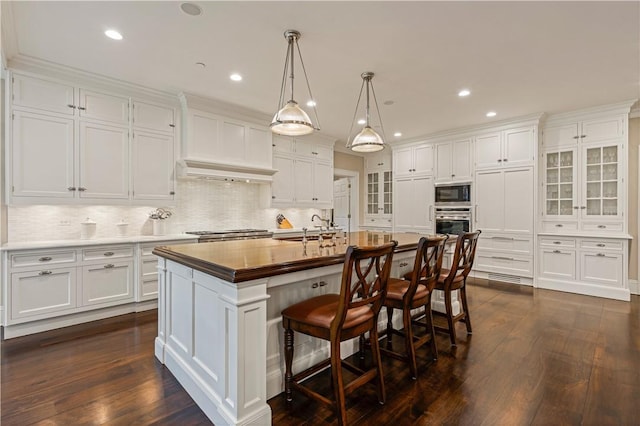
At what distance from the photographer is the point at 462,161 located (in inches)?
223

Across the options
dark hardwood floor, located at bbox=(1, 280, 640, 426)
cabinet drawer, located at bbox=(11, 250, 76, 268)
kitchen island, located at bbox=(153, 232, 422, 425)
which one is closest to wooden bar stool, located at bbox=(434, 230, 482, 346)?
dark hardwood floor, located at bbox=(1, 280, 640, 426)

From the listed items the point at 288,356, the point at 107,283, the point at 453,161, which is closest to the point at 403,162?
the point at 453,161

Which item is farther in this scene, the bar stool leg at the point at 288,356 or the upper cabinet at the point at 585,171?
the upper cabinet at the point at 585,171

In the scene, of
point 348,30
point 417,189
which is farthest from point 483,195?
point 348,30

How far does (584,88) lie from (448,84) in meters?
1.73

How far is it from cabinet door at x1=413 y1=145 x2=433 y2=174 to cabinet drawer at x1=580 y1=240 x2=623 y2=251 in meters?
2.66

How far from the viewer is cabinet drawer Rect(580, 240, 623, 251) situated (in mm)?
4285

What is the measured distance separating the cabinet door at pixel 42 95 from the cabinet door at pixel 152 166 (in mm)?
695

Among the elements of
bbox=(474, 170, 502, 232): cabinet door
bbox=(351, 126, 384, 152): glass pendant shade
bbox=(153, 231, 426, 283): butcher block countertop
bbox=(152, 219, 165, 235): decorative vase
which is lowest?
bbox=(153, 231, 426, 283): butcher block countertop

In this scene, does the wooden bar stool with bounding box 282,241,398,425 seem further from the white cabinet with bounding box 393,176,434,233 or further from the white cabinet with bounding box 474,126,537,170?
the white cabinet with bounding box 393,176,434,233

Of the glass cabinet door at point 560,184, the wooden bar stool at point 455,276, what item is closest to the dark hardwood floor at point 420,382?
the wooden bar stool at point 455,276

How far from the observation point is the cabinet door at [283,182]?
17.3 feet

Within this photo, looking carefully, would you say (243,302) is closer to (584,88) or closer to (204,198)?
(204,198)

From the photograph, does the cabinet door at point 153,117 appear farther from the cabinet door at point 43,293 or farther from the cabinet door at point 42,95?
the cabinet door at point 43,293
